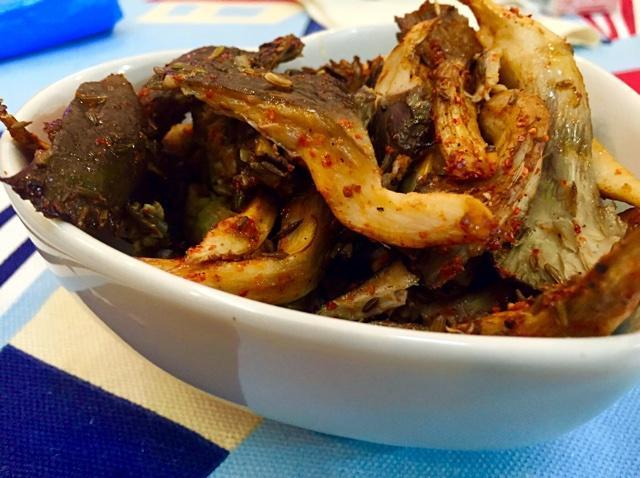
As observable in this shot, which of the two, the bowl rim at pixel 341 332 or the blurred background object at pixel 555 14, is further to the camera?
the blurred background object at pixel 555 14

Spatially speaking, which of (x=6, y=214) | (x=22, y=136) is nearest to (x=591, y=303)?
(x=22, y=136)

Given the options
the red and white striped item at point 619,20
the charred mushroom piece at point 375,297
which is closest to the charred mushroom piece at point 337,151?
the charred mushroom piece at point 375,297

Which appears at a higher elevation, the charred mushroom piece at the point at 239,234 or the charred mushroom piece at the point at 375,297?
the charred mushroom piece at the point at 239,234

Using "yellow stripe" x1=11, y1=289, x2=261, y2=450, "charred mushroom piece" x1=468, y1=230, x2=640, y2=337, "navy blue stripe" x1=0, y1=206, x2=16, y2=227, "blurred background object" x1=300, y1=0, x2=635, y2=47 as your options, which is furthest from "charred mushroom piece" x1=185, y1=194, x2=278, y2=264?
"blurred background object" x1=300, y1=0, x2=635, y2=47

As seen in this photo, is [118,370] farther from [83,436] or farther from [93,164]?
[93,164]

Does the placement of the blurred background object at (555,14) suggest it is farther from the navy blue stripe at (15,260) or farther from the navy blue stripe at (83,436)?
the navy blue stripe at (83,436)

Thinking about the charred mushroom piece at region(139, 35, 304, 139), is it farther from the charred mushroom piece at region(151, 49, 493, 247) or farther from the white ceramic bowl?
the white ceramic bowl

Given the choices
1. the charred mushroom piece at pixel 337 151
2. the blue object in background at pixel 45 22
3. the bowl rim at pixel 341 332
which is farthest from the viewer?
the blue object in background at pixel 45 22
